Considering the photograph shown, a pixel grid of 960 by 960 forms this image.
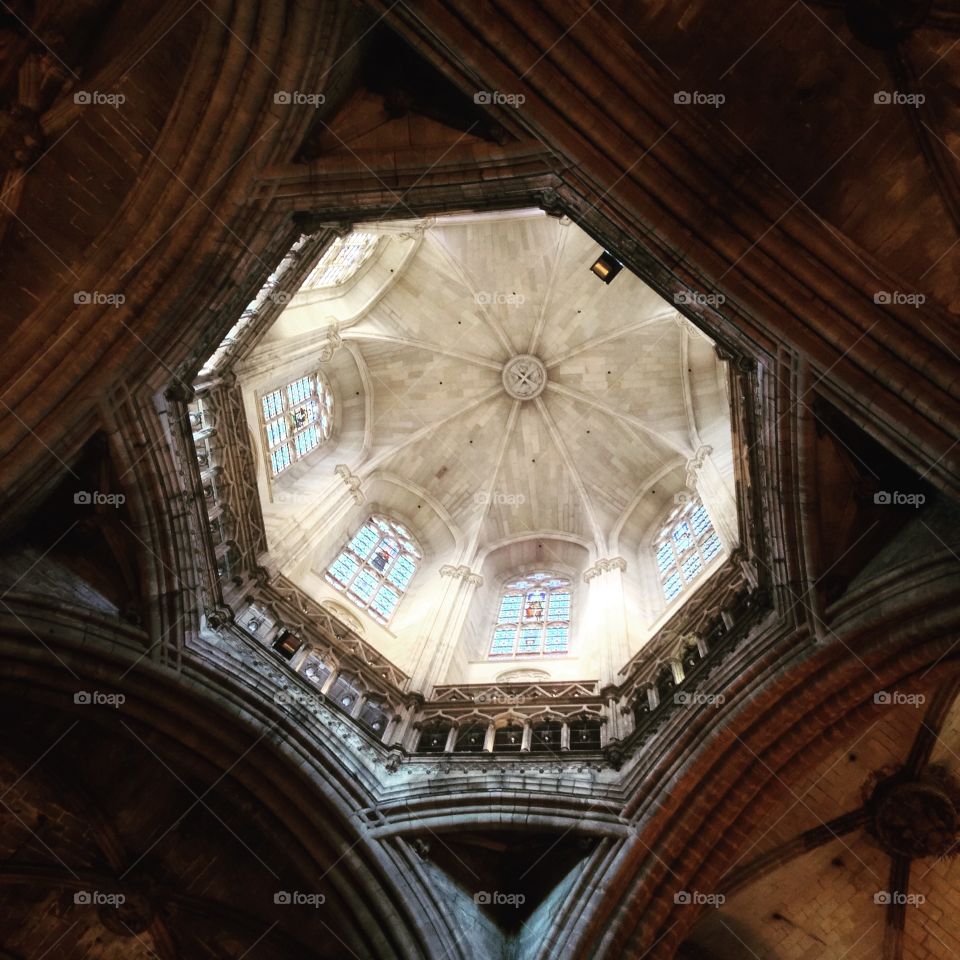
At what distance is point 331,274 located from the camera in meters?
18.6

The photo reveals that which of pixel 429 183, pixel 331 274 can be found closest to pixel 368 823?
pixel 429 183

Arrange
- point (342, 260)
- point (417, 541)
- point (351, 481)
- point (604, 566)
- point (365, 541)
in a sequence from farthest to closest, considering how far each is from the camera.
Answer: point (417, 541) → point (365, 541) → point (351, 481) → point (342, 260) → point (604, 566)

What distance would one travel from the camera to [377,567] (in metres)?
19.1

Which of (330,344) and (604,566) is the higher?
(330,344)

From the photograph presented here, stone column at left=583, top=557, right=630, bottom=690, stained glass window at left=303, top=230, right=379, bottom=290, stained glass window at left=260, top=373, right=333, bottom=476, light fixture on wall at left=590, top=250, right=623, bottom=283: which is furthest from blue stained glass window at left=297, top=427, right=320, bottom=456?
light fixture on wall at left=590, top=250, right=623, bottom=283

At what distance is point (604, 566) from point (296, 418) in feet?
27.7

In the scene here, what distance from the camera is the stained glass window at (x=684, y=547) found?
1605cm

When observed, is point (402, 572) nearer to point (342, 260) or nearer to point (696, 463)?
point (696, 463)

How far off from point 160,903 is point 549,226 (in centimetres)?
1866

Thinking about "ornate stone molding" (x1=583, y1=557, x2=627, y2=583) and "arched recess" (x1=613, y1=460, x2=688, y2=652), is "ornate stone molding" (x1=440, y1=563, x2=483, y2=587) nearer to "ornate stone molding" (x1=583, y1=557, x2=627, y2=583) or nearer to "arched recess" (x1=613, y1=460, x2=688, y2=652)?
"ornate stone molding" (x1=583, y1=557, x2=627, y2=583)

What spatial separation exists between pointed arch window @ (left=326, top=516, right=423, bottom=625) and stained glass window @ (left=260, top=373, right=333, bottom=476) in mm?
2649

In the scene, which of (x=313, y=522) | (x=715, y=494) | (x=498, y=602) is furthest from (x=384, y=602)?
(x=715, y=494)

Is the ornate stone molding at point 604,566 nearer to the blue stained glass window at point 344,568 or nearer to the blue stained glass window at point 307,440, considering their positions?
the blue stained glass window at point 344,568

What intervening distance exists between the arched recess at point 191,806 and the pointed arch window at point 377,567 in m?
6.92
